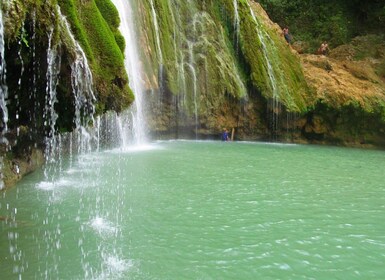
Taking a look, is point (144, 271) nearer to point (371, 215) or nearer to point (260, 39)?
point (371, 215)

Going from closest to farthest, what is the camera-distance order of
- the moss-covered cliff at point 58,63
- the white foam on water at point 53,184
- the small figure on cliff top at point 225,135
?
1. the moss-covered cliff at point 58,63
2. the white foam on water at point 53,184
3. the small figure on cliff top at point 225,135

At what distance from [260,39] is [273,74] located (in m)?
2.02

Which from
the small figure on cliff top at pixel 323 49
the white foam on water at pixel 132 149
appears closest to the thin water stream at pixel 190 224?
the white foam on water at pixel 132 149

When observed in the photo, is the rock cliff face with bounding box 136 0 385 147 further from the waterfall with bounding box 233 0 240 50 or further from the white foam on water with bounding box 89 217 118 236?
the white foam on water with bounding box 89 217 118 236

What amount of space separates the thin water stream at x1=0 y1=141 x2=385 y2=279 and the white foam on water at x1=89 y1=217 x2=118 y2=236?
0.02 meters

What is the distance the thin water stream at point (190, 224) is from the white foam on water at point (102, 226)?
0.6 inches

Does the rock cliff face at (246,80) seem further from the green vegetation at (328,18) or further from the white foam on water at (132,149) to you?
the green vegetation at (328,18)

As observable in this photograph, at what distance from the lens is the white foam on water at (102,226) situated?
6.16 metres

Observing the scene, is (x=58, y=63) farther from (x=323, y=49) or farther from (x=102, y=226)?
(x=323, y=49)

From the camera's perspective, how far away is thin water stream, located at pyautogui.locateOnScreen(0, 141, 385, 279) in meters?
5.07

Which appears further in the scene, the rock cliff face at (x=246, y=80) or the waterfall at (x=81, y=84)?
the rock cliff face at (x=246, y=80)

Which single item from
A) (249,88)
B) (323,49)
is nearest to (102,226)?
(249,88)

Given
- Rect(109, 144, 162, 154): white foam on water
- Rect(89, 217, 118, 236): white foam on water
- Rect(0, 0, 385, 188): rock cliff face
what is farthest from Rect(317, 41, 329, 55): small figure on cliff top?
Rect(89, 217, 118, 236): white foam on water

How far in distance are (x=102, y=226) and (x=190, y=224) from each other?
4.66 ft
